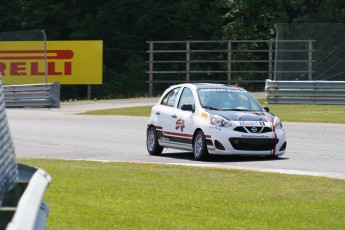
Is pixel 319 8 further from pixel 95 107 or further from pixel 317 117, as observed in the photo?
pixel 317 117

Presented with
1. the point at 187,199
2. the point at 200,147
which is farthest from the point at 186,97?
the point at 187,199

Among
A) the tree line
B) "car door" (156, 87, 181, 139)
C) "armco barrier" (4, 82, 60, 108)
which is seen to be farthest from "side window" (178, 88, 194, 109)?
the tree line

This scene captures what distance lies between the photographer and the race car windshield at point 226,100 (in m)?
20.1

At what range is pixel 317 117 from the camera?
32.6 meters

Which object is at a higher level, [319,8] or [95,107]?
[319,8]

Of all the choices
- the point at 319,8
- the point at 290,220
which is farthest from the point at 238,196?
the point at 319,8

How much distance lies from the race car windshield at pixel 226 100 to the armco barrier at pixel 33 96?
19.3 metres

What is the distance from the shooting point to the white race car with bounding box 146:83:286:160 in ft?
63.0

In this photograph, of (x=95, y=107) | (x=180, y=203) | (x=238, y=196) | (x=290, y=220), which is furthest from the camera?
Result: (x=95, y=107)

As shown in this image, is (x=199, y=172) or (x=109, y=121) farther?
(x=109, y=121)

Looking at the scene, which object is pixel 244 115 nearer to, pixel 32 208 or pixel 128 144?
pixel 128 144

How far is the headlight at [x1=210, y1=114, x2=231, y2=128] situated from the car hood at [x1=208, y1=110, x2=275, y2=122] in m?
0.09

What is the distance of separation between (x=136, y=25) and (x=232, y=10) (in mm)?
5295

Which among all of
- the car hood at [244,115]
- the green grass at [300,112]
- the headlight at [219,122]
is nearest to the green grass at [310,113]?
the green grass at [300,112]
